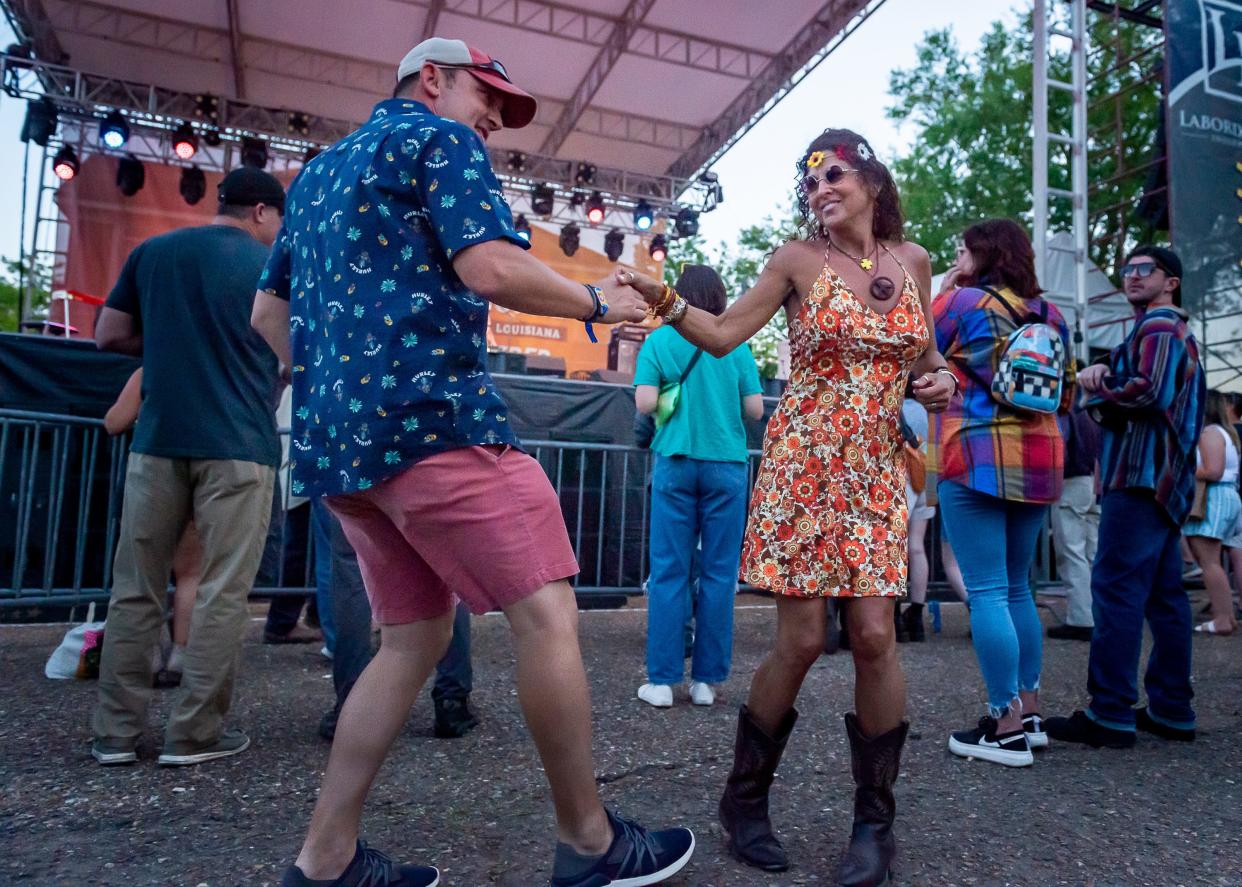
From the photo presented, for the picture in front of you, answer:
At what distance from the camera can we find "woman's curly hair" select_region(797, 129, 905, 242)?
2562mm

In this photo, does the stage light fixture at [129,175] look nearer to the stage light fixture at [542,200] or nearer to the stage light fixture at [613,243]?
the stage light fixture at [542,200]

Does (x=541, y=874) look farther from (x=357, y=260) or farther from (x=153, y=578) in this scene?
(x=153, y=578)

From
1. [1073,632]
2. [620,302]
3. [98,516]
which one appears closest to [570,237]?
[98,516]

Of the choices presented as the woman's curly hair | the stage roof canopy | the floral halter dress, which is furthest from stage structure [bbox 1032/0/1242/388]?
the floral halter dress

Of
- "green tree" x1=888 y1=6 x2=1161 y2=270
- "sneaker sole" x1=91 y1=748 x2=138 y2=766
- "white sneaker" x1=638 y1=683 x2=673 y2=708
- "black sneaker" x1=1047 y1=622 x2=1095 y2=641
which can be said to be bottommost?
"sneaker sole" x1=91 y1=748 x2=138 y2=766

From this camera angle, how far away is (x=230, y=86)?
15164mm

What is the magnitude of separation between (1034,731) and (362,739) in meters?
2.70

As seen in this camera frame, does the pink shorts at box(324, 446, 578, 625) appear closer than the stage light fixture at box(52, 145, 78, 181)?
Yes

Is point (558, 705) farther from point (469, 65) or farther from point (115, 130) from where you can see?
point (115, 130)

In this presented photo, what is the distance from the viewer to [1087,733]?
11.9ft

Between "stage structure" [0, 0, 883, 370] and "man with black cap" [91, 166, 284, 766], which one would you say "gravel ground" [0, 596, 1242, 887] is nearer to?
"man with black cap" [91, 166, 284, 766]

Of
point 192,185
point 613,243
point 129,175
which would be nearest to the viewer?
point 129,175

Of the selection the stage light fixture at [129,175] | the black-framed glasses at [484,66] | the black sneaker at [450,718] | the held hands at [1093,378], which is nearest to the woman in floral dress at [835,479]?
the black-framed glasses at [484,66]

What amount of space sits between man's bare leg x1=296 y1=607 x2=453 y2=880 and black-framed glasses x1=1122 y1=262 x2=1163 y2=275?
3.40m
